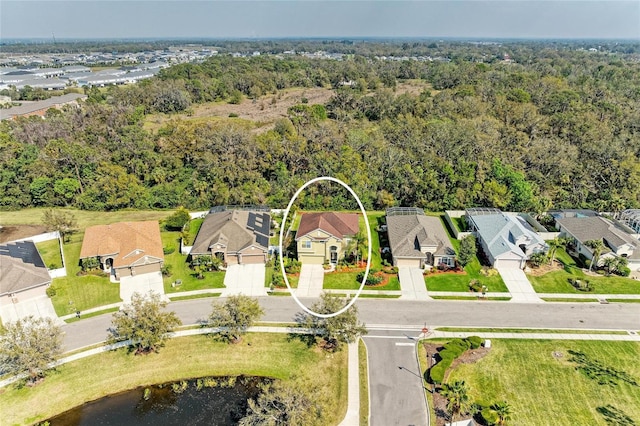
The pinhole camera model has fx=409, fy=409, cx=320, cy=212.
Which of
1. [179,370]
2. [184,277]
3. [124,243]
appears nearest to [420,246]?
[184,277]

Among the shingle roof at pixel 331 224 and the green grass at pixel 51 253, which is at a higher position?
the shingle roof at pixel 331 224

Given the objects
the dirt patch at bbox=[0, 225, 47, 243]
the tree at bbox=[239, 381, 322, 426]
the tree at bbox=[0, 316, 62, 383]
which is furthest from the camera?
the dirt patch at bbox=[0, 225, 47, 243]

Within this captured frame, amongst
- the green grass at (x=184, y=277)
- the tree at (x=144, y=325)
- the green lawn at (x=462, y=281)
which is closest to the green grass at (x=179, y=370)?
the tree at (x=144, y=325)

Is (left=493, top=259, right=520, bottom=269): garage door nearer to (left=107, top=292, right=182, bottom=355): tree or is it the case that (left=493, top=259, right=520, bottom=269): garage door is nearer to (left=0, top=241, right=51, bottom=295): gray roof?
(left=107, top=292, right=182, bottom=355): tree

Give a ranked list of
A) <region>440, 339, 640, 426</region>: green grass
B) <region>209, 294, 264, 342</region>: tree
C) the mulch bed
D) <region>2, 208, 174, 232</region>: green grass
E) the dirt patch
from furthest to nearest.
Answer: <region>2, 208, 174, 232</region>: green grass
the dirt patch
<region>209, 294, 264, 342</region>: tree
<region>440, 339, 640, 426</region>: green grass
the mulch bed

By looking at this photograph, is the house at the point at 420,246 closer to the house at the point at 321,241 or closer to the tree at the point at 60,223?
the house at the point at 321,241

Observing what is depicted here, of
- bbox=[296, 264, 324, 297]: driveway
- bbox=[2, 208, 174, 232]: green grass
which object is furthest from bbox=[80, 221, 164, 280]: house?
bbox=[296, 264, 324, 297]: driveway
